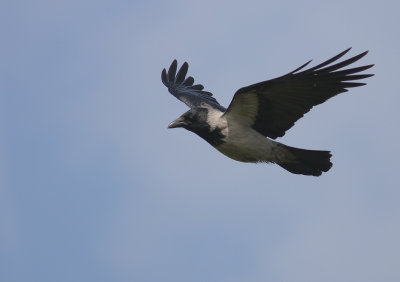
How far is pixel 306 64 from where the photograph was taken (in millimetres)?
12391

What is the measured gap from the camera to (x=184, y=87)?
18.8 meters

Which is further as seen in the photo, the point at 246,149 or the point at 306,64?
the point at 246,149

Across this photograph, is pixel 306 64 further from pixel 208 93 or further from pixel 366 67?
pixel 208 93

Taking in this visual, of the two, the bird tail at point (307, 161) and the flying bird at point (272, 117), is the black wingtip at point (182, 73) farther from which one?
the bird tail at point (307, 161)

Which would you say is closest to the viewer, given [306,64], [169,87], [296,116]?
[306,64]

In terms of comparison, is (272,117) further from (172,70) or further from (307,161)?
(172,70)

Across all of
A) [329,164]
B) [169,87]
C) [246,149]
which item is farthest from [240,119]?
[169,87]

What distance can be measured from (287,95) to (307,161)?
1438mm

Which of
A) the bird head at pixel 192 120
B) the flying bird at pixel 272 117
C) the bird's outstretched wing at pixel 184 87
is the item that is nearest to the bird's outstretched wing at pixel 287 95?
the flying bird at pixel 272 117

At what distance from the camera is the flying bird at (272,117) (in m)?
12.9

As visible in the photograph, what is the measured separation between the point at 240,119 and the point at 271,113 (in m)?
0.55

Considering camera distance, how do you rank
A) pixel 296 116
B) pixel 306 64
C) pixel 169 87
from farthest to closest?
1. pixel 169 87
2. pixel 296 116
3. pixel 306 64

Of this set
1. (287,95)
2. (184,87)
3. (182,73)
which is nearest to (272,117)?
(287,95)

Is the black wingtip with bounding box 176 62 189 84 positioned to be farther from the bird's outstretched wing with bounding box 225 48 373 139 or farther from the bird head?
the bird's outstretched wing with bounding box 225 48 373 139
